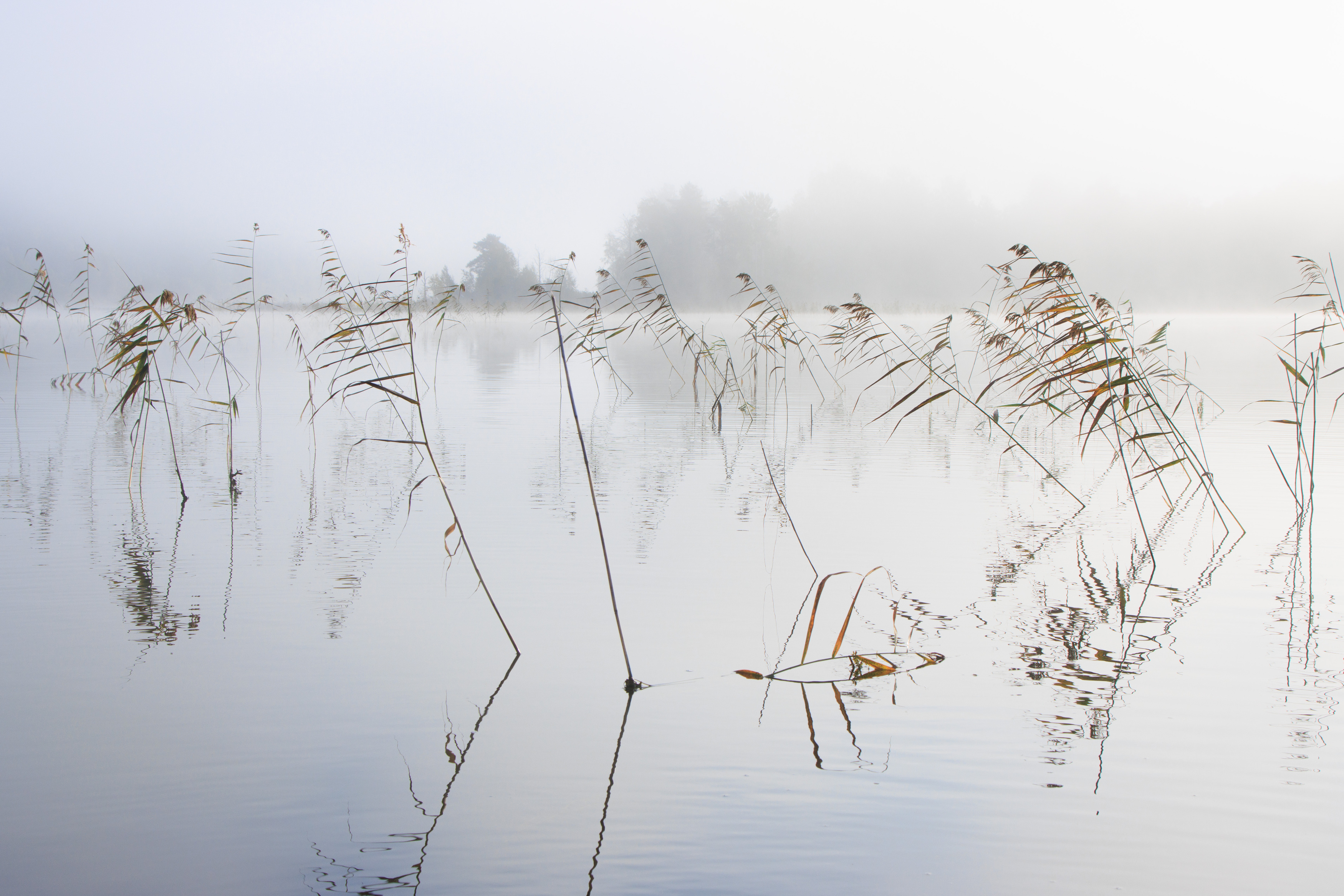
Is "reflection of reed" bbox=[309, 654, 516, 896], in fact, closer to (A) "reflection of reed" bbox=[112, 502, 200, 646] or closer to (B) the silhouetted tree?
(A) "reflection of reed" bbox=[112, 502, 200, 646]

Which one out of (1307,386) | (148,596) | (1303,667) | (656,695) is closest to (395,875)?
(656,695)

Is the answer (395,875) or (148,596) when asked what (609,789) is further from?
(148,596)

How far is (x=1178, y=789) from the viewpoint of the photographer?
89.4 inches

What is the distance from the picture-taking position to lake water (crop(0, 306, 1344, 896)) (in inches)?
77.9

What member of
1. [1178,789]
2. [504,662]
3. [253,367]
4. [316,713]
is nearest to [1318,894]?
[1178,789]

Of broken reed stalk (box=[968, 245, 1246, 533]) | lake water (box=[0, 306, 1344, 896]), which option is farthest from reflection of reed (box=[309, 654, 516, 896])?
broken reed stalk (box=[968, 245, 1246, 533])

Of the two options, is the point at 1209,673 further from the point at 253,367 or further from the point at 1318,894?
the point at 253,367

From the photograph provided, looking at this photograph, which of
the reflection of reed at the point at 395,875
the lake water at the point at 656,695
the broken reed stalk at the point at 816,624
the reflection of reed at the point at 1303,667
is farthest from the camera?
the broken reed stalk at the point at 816,624

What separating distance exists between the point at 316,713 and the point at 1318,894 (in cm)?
228

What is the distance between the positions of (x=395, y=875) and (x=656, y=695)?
995 mm

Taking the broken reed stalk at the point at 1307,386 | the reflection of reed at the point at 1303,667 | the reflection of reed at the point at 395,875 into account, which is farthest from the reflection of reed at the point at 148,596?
the broken reed stalk at the point at 1307,386

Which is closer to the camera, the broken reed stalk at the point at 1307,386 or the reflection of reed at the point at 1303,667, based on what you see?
the reflection of reed at the point at 1303,667

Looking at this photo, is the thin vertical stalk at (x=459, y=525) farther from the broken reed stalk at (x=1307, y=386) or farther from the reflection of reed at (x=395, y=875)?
the broken reed stalk at (x=1307, y=386)

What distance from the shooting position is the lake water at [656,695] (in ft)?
6.49
